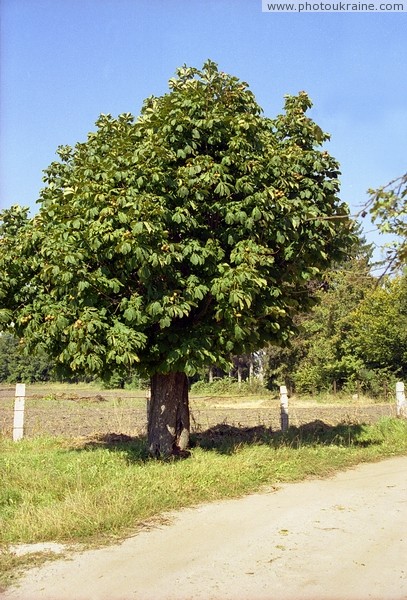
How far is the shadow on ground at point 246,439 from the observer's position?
1020 cm

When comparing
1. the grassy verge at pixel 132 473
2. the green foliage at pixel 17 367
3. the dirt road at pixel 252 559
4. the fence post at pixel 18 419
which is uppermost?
the green foliage at pixel 17 367

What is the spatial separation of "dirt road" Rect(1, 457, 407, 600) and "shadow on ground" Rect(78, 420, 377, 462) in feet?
10.4

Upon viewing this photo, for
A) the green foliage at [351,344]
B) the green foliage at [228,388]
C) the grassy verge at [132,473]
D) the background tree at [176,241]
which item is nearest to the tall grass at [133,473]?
the grassy verge at [132,473]

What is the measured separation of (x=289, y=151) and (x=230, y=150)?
47.5 inches

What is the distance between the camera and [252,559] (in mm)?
4910

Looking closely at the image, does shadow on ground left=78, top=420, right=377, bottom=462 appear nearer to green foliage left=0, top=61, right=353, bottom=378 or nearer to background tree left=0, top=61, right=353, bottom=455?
background tree left=0, top=61, right=353, bottom=455

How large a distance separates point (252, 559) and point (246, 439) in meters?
6.63

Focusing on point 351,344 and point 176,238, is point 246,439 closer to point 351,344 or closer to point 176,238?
point 176,238

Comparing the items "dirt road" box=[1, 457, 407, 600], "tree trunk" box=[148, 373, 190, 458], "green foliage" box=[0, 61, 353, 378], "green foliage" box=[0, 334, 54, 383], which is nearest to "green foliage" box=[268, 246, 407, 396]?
"green foliage" box=[0, 61, 353, 378]

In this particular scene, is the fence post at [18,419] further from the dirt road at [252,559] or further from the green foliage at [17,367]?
the green foliage at [17,367]

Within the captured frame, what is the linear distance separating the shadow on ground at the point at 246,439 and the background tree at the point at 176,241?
0.89m

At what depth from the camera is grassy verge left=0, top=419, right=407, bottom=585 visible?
223 inches

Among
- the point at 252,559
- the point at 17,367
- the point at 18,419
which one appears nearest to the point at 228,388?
the point at 18,419

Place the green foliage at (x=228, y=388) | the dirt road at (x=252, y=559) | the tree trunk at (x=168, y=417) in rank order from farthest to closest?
the green foliage at (x=228, y=388) → the tree trunk at (x=168, y=417) → the dirt road at (x=252, y=559)
